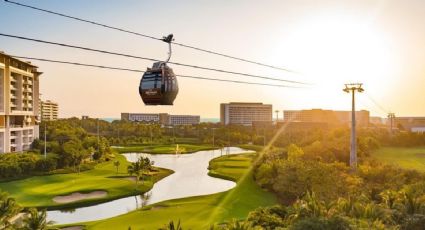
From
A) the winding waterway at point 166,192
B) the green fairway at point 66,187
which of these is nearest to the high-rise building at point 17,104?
the green fairway at point 66,187

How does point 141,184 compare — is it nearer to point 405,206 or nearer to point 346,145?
point 346,145

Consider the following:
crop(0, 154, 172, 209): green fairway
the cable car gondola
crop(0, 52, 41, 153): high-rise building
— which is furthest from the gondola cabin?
crop(0, 52, 41, 153): high-rise building

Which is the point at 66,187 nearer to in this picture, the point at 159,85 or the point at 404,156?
the point at 159,85

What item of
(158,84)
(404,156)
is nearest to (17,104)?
(404,156)

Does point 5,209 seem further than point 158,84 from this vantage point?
Yes

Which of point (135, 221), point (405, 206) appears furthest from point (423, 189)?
point (135, 221)

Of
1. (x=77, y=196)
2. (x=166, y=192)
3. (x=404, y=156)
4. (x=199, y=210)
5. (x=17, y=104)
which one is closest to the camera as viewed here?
(x=199, y=210)
